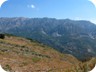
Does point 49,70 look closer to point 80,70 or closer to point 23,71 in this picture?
point 23,71

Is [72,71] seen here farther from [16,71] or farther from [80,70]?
[16,71]

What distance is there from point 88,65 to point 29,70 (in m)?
1.66

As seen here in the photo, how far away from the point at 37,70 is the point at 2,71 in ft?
4.64

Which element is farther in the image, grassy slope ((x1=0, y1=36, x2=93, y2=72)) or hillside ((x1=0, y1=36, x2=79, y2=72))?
hillside ((x1=0, y1=36, x2=79, y2=72))

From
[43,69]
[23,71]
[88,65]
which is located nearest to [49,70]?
[43,69]

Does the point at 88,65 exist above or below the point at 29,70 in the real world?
above

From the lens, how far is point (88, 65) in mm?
6805

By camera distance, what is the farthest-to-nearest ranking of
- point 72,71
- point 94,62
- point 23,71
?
point 23,71 → point 94,62 → point 72,71

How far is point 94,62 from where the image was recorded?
6941mm

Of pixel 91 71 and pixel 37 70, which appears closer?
pixel 91 71

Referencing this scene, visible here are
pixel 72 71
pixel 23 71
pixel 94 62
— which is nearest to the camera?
pixel 72 71

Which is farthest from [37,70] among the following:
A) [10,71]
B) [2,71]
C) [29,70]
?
[2,71]

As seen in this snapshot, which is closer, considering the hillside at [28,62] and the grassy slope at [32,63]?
the grassy slope at [32,63]

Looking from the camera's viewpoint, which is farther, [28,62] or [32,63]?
[28,62]
